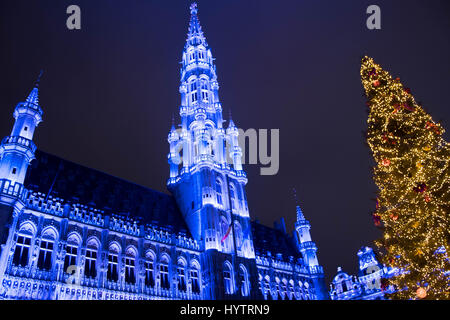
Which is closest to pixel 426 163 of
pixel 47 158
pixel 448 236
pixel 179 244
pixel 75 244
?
pixel 448 236

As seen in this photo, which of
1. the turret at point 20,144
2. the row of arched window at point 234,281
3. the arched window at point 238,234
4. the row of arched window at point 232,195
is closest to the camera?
the turret at point 20,144

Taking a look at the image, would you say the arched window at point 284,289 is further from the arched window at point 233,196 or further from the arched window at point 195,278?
the arched window at point 195,278

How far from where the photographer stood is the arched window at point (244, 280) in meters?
35.8

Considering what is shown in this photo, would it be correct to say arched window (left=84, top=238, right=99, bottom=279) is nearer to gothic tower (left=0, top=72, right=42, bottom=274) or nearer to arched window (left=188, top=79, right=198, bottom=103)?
gothic tower (left=0, top=72, right=42, bottom=274)

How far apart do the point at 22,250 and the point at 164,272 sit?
12763mm

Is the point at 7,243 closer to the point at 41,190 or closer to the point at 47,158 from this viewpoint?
the point at 41,190

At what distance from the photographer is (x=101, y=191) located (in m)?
35.4

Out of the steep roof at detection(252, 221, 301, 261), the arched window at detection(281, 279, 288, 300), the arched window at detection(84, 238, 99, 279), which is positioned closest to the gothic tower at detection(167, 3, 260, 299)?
the arched window at detection(281, 279, 288, 300)

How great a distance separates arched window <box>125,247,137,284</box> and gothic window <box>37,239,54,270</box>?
664cm

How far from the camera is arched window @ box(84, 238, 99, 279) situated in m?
26.9

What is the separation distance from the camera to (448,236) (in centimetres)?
1738

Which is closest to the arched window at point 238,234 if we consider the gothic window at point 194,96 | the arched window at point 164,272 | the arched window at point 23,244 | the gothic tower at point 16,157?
the arched window at point 164,272

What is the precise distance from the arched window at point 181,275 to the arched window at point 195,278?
1009 millimetres

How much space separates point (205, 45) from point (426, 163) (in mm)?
42847
